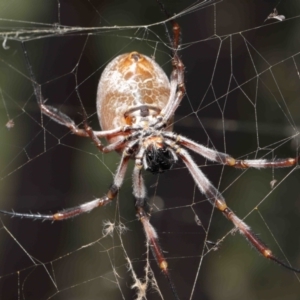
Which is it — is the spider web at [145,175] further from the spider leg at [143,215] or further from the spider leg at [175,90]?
the spider leg at [175,90]

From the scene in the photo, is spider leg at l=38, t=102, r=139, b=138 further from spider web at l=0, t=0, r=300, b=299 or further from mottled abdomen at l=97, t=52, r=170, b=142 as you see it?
spider web at l=0, t=0, r=300, b=299

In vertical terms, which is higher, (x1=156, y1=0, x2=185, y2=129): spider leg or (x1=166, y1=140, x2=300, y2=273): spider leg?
(x1=156, y1=0, x2=185, y2=129): spider leg

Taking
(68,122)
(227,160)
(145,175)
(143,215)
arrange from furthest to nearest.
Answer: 1. (145,175)
2. (143,215)
3. (227,160)
4. (68,122)

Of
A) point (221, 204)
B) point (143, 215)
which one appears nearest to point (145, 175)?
point (143, 215)

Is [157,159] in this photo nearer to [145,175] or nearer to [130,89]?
[130,89]

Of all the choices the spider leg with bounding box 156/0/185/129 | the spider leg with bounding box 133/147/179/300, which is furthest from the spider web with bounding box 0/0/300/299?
the spider leg with bounding box 156/0/185/129

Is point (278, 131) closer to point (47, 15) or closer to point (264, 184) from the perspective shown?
point (264, 184)

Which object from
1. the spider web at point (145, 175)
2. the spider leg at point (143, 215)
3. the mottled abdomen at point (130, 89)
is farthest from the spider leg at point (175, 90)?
the spider web at point (145, 175)
